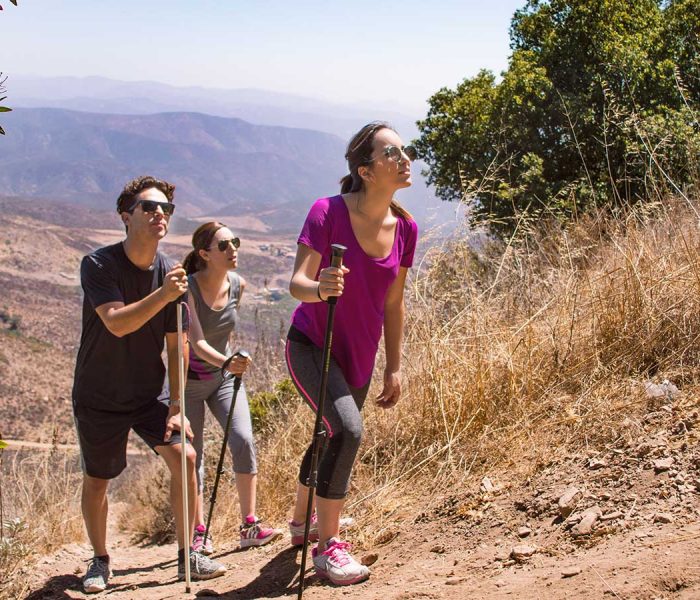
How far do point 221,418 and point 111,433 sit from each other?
0.99 m

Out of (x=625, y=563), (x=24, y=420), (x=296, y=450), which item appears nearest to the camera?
(x=625, y=563)

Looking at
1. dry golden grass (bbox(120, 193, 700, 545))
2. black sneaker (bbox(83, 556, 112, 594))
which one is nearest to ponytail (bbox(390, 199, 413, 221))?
dry golden grass (bbox(120, 193, 700, 545))

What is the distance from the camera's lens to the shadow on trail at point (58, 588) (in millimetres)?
4184

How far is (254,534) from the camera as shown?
179 inches

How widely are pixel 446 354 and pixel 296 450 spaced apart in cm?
152

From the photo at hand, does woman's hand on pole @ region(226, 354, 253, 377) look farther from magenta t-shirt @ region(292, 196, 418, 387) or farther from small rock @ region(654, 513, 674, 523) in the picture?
small rock @ region(654, 513, 674, 523)

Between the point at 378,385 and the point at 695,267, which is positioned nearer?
the point at 695,267

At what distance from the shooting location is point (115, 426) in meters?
3.86

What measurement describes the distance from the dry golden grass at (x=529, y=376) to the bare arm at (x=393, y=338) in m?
0.68

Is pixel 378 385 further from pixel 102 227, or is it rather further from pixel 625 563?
pixel 102 227

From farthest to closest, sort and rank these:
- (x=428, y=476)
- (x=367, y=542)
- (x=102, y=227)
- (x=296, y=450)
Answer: (x=102, y=227), (x=296, y=450), (x=428, y=476), (x=367, y=542)

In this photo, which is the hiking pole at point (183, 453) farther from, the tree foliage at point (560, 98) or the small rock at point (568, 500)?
the tree foliage at point (560, 98)

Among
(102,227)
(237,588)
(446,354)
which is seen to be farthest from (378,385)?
(102,227)

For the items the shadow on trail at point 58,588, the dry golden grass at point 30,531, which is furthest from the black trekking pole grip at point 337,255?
the dry golden grass at point 30,531
